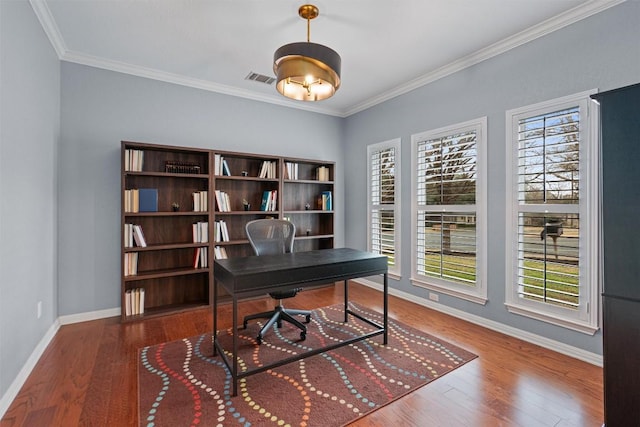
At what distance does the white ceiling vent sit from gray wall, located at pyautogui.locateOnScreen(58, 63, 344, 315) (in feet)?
2.02

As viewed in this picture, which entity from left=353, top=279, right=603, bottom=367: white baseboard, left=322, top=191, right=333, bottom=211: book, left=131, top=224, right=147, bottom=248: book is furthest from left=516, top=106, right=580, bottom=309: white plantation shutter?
left=131, top=224, right=147, bottom=248: book

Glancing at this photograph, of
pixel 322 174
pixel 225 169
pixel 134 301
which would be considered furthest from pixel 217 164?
pixel 134 301

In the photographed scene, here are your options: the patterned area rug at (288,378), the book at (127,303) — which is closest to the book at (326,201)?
the patterned area rug at (288,378)

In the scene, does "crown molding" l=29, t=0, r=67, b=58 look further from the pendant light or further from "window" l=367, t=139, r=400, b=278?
"window" l=367, t=139, r=400, b=278

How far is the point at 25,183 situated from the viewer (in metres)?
2.16

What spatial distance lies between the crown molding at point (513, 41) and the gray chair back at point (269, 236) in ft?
7.71

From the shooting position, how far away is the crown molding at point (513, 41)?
2299 mm

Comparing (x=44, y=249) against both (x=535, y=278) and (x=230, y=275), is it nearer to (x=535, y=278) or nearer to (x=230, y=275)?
(x=230, y=275)

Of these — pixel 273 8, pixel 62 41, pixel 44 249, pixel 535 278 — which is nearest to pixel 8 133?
pixel 44 249

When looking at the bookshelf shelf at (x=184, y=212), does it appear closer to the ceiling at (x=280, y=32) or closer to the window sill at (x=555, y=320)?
the ceiling at (x=280, y=32)

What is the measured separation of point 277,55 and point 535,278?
9.28ft

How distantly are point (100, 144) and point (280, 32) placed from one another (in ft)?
7.35

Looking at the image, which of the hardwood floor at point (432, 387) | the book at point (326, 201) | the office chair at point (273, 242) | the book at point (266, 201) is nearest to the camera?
the hardwood floor at point (432, 387)

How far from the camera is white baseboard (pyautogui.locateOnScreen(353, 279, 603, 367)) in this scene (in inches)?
92.6
